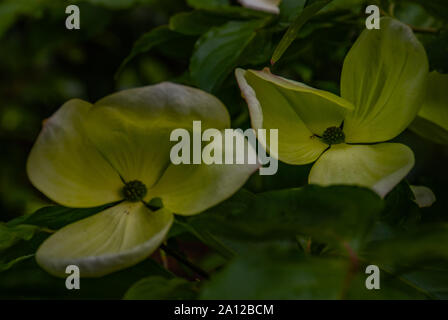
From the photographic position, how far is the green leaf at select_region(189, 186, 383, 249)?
10.7 inches

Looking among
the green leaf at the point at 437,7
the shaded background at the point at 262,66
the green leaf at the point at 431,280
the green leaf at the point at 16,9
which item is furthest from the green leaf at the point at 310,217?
the green leaf at the point at 16,9

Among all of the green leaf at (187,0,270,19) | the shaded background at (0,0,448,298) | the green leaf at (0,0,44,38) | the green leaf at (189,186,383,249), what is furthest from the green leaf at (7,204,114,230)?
the green leaf at (0,0,44,38)

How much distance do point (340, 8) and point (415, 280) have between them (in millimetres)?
231

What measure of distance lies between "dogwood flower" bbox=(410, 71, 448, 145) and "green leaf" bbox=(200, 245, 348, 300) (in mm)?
182

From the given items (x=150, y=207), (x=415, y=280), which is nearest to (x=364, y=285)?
(x=415, y=280)

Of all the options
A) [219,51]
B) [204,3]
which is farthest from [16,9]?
[219,51]

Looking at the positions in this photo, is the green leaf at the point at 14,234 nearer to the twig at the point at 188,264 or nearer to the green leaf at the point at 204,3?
the twig at the point at 188,264

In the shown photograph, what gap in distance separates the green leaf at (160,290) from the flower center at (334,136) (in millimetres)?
140

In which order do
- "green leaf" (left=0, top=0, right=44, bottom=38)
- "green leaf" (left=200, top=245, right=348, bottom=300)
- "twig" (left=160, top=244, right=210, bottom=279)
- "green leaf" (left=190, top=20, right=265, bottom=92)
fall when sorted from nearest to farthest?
1. "green leaf" (left=200, top=245, right=348, bottom=300)
2. "twig" (left=160, top=244, right=210, bottom=279)
3. "green leaf" (left=190, top=20, right=265, bottom=92)
4. "green leaf" (left=0, top=0, right=44, bottom=38)

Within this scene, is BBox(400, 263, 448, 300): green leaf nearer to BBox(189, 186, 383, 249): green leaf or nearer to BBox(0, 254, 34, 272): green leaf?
BBox(189, 186, 383, 249): green leaf

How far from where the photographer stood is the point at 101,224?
1.24 ft

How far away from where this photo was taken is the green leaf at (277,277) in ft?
0.86

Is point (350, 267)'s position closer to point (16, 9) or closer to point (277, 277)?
point (277, 277)
